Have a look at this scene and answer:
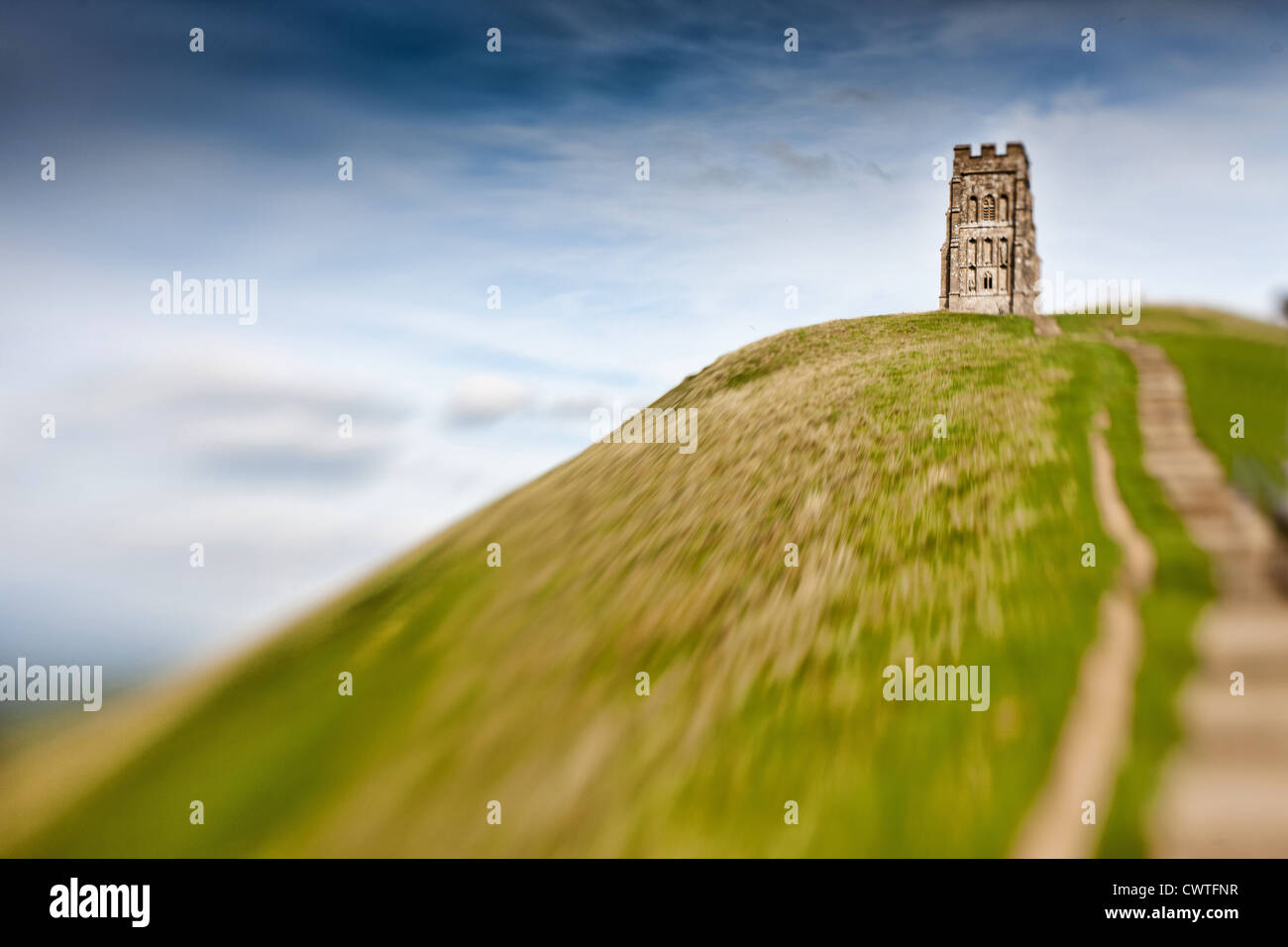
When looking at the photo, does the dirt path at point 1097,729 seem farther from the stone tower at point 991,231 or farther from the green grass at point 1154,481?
the stone tower at point 991,231

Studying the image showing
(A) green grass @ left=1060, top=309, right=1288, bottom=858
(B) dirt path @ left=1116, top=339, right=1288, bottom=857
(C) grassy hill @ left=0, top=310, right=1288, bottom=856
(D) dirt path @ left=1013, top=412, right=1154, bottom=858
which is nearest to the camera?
(B) dirt path @ left=1116, top=339, right=1288, bottom=857

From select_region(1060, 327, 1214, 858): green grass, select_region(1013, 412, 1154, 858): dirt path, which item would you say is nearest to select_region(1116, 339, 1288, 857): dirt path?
select_region(1060, 327, 1214, 858): green grass

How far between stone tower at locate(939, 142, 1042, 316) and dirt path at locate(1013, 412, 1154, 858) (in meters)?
63.3

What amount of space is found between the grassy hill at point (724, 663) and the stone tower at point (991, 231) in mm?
47838

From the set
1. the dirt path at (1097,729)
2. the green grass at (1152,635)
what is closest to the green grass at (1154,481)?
the green grass at (1152,635)

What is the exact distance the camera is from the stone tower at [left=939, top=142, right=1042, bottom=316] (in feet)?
225

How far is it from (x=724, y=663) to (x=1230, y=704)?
7731 millimetres

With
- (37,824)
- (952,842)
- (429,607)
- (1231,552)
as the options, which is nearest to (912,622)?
(952,842)

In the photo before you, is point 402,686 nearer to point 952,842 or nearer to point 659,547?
point 659,547

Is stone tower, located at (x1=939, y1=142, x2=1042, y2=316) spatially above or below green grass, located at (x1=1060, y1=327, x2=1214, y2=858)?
above

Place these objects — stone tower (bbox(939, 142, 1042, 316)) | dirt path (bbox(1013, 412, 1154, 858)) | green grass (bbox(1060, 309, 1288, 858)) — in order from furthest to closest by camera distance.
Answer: stone tower (bbox(939, 142, 1042, 316)) < green grass (bbox(1060, 309, 1288, 858)) < dirt path (bbox(1013, 412, 1154, 858))

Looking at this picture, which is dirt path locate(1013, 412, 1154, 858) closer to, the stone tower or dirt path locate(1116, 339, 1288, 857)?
dirt path locate(1116, 339, 1288, 857)

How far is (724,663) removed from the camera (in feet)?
44.8
